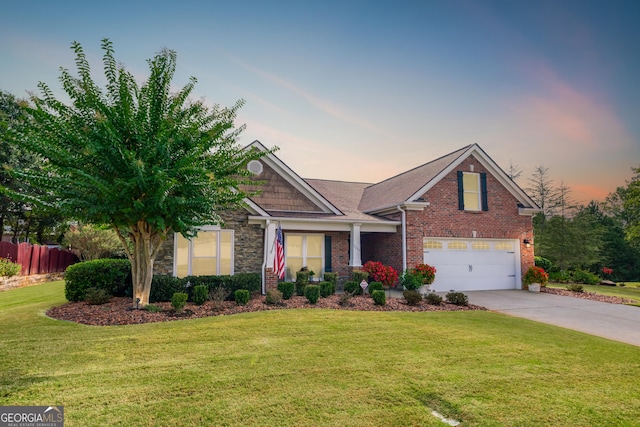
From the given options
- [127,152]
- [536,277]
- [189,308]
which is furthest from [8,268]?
[536,277]

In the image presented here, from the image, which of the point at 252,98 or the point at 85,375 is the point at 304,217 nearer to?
the point at 252,98

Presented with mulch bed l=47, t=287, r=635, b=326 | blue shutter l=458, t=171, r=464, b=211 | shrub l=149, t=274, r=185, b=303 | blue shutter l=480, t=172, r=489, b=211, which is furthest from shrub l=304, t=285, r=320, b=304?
blue shutter l=480, t=172, r=489, b=211

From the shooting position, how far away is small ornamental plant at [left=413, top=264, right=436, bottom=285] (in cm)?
1419

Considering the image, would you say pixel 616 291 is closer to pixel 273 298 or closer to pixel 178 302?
pixel 273 298

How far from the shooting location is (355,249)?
1489cm

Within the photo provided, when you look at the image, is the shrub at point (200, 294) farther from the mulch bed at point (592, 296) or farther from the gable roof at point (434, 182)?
the mulch bed at point (592, 296)

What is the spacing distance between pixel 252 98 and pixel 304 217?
509cm

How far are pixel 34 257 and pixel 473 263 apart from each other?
2307 cm

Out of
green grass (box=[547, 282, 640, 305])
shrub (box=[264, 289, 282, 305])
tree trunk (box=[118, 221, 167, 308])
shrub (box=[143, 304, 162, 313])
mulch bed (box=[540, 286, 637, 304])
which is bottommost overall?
green grass (box=[547, 282, 640, 305])

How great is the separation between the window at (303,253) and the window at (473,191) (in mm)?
6874

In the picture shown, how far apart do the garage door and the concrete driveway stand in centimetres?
114

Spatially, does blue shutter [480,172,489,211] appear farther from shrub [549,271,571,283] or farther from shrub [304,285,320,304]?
shrub [304,285,320,304]

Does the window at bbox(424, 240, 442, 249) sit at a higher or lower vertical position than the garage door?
higher

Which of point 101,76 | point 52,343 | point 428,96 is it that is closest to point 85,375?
point 52,343
